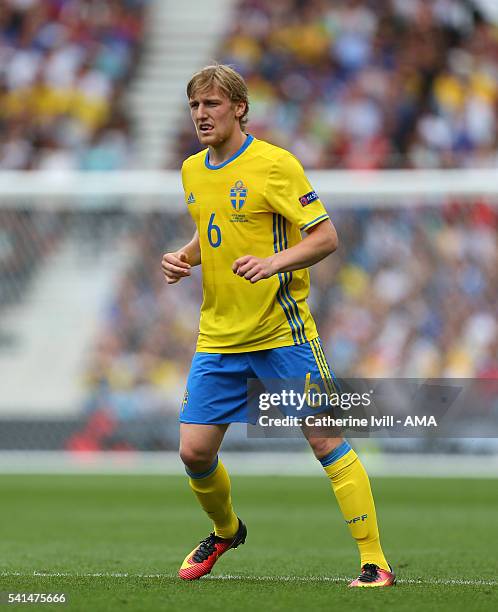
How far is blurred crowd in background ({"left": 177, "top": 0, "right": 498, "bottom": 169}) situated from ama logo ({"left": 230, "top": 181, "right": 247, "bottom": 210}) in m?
8.40

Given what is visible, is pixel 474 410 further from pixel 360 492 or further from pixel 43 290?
pixel 360 492

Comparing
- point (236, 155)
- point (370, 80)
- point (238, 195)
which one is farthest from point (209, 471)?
point (370, 80)

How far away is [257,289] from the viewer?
5473 mm

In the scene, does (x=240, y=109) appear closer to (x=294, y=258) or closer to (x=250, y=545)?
(x=294, y=258)

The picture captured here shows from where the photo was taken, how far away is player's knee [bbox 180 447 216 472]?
216 inches

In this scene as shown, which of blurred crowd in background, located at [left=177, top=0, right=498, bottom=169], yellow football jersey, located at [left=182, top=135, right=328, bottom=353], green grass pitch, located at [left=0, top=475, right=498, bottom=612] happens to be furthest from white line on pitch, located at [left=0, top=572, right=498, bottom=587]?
blurred crowd in background, located at [left=177, top=0, right=498, bottom=169]

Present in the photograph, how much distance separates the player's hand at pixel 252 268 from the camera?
5078 mm

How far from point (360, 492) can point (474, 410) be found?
6.88 m

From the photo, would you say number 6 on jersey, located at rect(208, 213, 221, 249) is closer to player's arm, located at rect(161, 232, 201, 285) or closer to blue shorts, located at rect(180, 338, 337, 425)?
player's arm, located at rect(161, 232, 201, 285)

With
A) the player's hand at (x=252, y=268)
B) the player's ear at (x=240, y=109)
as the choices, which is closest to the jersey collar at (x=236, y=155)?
the player's ear at (x=240, y=109)

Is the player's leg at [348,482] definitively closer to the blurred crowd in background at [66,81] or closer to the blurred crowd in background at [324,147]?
the blurred crowd in background at [324,147]

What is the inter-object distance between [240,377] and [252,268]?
589mm

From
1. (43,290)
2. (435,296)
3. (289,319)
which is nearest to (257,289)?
(289,319)

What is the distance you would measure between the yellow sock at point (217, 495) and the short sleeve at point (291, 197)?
1.09m
